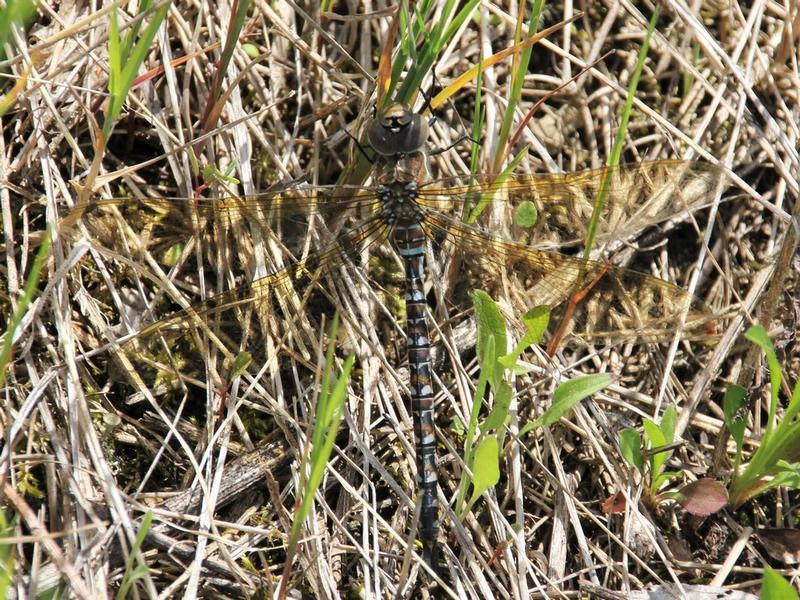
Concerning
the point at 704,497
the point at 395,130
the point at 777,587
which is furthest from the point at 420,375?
the point at 777,587

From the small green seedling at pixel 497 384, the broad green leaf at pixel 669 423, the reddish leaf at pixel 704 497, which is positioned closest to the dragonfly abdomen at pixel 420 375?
the small green seedling at pixel 497 384

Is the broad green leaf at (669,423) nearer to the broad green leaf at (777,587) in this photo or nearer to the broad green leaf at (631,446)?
the broad green leaf at (631,446)

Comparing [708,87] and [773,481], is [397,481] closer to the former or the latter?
[773,481]

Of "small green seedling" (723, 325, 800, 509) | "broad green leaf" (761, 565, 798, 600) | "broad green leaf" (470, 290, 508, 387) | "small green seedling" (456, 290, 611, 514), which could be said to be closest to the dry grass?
"small green seedling" (723, 325, 800, 509)

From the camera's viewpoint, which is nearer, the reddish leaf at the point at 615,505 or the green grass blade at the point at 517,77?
the green grass blade at the point at 517,77

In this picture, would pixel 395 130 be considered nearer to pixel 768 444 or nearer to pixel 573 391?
pixel 573 391

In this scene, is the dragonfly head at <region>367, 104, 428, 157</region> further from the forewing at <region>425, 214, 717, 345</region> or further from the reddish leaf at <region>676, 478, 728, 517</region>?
the reddish leaf at <region>676, 478, 728, 517</region>

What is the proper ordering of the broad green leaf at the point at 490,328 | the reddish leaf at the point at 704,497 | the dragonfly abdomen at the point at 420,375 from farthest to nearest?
the reddish leaf at the point at 704,497 < the dragonfly abdomen at the point at 420,375 < the broad green leaf at the point at 490,328
